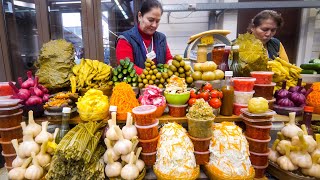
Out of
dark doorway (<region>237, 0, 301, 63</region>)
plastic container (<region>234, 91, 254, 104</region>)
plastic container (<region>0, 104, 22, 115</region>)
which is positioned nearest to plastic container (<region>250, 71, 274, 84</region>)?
plastic container (<region>234, 91, 254, 104</region>)

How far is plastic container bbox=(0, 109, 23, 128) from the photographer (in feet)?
4.88

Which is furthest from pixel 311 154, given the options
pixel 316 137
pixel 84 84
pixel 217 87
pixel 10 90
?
pixel 10 90

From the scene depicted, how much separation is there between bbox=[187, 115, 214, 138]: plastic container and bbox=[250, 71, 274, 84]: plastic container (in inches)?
24.3

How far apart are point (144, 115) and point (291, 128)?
1.19m

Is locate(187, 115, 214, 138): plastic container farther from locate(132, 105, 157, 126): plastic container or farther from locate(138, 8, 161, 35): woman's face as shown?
locate(138, 8, 161, 35): woman's face

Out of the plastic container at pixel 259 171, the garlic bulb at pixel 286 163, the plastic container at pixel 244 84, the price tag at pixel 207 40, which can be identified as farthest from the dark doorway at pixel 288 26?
the plastic container at pixel 259 171

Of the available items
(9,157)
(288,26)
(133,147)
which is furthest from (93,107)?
(288,26)

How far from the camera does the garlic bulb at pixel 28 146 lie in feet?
4.61

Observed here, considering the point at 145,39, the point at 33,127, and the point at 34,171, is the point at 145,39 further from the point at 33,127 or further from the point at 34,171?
the point at 34,171

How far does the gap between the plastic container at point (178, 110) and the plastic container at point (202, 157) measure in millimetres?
332

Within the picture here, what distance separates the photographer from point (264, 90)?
1.67 m

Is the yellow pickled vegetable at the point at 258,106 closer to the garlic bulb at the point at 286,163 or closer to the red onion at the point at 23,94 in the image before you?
the garlic bulb at the point at 286,163

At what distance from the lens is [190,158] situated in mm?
1455

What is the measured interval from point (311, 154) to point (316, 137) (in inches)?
6.1
